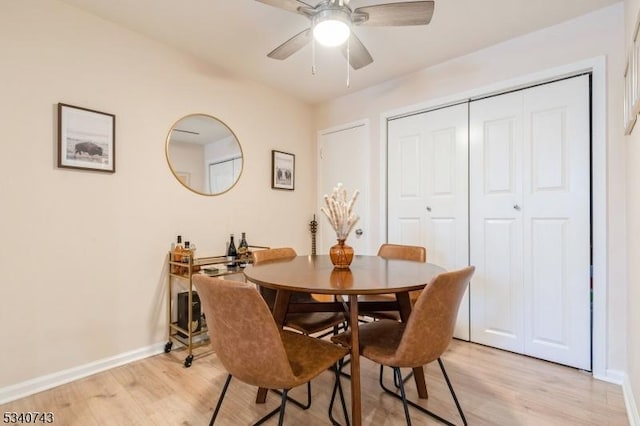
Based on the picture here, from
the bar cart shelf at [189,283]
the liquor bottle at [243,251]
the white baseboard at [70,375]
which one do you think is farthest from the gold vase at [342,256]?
the white baseboard at [70,375]

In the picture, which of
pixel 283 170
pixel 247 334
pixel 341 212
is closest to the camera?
pixel 247 334

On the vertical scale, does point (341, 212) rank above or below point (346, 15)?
below

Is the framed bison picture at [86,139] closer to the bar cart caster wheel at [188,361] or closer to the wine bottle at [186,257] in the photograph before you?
the wine bottle at [186,257]

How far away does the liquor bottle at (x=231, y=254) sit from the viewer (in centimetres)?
262

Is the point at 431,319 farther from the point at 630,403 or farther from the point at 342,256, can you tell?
the point at 630,403

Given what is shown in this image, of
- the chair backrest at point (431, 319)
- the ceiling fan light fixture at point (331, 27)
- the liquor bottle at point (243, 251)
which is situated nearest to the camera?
the chair backrest at point (431, 319)

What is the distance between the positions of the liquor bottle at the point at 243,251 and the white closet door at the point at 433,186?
141 cm

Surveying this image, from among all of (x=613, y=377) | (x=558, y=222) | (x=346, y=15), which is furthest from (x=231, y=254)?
(x=613, y=377)

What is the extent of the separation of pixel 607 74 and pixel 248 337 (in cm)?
267

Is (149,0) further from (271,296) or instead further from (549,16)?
(549,16)

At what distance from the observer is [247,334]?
1.13 meters

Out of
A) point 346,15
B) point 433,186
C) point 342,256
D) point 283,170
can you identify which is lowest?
point 342,256

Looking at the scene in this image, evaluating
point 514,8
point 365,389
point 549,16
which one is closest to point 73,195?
point 365,389

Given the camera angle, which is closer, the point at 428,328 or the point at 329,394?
the point at 428,328
